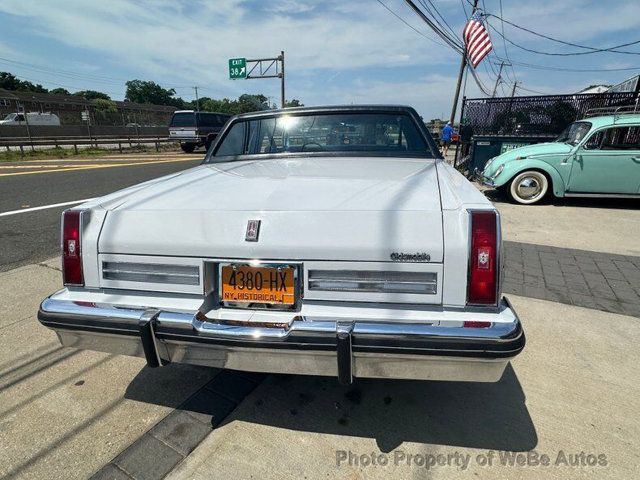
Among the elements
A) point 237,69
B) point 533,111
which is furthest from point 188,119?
point 533,111

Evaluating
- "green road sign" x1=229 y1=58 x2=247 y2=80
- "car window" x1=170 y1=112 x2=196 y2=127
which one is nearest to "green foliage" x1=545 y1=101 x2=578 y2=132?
"car window" x1=170 y1=112 x2=196 y2=127

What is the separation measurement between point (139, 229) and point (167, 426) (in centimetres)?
101

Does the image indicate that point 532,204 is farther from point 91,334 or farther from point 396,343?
point 91,334

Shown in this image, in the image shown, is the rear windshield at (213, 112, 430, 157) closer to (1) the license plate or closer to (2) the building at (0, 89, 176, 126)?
(1) the license plate

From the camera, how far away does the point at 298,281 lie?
170cm

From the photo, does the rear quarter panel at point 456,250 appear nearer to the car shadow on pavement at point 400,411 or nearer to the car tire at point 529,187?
the car shadow on pavement at point 400,411

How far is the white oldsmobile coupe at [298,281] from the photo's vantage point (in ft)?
5.16

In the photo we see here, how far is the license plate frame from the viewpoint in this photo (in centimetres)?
168

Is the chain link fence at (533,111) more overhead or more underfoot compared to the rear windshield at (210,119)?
more underfoot

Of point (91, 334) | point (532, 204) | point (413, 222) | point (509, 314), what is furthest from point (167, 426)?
point (532, 204)

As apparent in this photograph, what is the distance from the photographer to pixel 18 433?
1886mm

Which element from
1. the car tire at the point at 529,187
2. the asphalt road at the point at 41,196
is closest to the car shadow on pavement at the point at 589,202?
the car tire at the point at 529,187

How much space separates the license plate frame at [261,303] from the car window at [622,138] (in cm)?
741

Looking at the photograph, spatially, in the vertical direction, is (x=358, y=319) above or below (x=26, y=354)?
above
